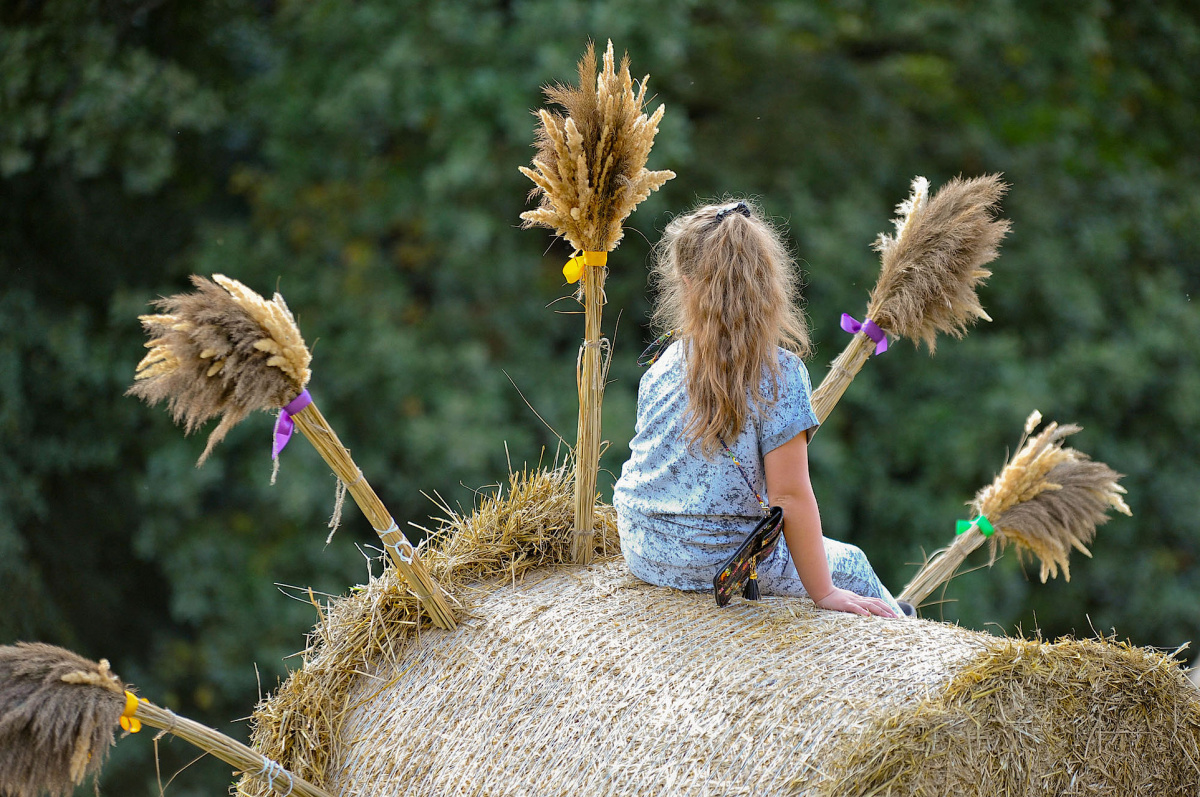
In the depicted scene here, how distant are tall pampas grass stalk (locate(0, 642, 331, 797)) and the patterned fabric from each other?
115 cm

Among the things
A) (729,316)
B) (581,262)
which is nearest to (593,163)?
(581,262)

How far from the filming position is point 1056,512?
290 cm

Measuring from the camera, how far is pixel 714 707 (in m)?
2.06

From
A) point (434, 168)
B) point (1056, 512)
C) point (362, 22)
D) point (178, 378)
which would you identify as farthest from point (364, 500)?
point (362, 22)

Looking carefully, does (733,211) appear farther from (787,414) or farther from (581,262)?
(787,414)

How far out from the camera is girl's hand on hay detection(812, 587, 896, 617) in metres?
2.40

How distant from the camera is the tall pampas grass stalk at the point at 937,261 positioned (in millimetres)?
2660

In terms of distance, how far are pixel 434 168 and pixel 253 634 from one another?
3.18 m

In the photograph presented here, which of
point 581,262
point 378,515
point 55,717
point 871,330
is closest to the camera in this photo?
point 55,717

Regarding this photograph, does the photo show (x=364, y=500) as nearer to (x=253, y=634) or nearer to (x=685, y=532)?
(x=685, y=532)

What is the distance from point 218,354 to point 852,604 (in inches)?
59.3

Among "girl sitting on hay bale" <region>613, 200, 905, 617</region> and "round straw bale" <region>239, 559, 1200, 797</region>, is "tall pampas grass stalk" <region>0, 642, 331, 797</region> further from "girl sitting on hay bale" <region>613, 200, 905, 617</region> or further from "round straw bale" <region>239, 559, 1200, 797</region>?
"girl sitting on hay bale" <region>613, 200, 905, 617</region>

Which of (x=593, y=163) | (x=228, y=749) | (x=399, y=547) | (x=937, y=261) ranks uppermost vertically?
(x=593, y=163)

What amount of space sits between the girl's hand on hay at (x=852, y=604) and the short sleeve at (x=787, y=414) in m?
0.38
